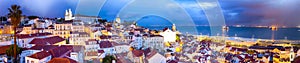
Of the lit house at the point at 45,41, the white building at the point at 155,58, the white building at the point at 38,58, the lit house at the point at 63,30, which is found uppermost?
the lit house at the point at 63,30

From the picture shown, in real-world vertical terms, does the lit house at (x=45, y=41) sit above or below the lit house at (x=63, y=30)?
below

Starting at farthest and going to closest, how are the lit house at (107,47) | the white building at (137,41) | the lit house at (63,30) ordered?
the lit house at (63,30)
the white building at (137,41)
the lit house at (107,47)

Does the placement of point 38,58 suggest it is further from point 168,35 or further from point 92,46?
point 168,35

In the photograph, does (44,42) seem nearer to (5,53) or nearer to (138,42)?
(5,53)

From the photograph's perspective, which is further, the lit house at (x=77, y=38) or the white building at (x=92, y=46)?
the lit house at (x=77, y=38)

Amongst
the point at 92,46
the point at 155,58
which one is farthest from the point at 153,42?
the point at 155,58

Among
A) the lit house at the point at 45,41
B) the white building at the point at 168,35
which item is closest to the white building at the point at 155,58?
the lit house at the point at 45,41

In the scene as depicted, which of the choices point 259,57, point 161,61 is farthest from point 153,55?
point 259,57

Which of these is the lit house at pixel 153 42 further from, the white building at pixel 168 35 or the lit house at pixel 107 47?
the lit house at pixel 107 47

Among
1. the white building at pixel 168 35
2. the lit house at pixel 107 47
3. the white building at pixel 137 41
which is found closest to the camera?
the lit house at pixel 107 47

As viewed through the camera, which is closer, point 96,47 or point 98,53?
point 98,53

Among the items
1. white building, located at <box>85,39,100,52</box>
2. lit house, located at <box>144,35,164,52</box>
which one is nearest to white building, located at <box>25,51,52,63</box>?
white building, located at <box>85,39,100,52</box>
